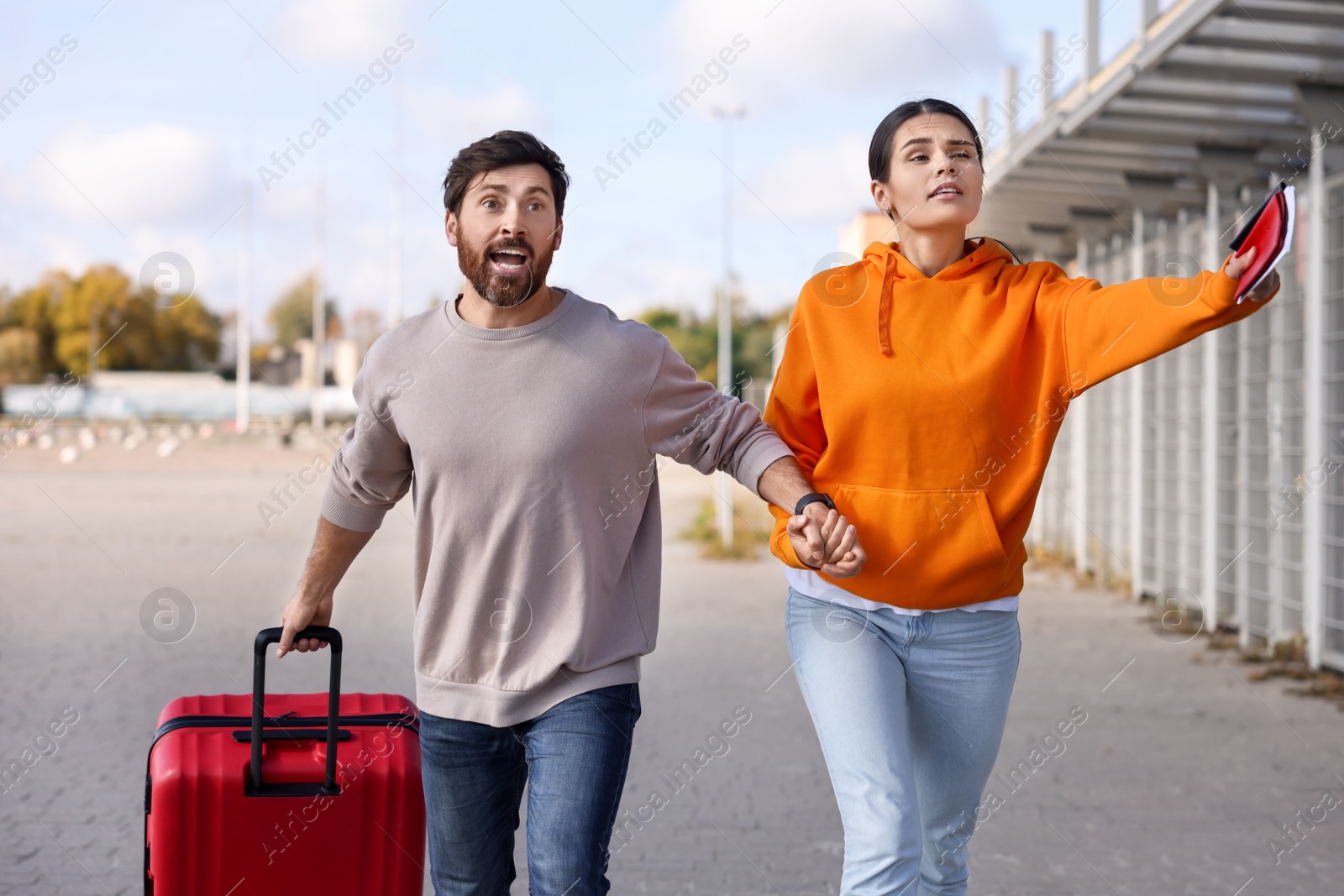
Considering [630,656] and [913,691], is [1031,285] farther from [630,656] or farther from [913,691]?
[630,656]

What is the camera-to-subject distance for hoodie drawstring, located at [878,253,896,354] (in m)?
3.03

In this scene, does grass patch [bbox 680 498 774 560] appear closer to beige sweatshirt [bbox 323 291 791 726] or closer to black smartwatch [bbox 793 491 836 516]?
beige sweatshirt [bbox 323 291 791 726]

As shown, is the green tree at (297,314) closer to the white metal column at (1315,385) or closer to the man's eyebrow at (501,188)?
the white metal column at (1315,385)

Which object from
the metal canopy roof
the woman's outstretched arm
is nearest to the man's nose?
the woman's outstretched arm

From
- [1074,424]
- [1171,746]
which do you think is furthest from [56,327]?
[1171,746]

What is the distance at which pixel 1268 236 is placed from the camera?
2504 millimetres

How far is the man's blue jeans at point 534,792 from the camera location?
9.20 feet

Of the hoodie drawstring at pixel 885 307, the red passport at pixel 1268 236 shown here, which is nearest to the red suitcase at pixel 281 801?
the hoodie drawstring at pixel 885 307

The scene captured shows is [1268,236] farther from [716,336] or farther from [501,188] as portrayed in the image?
[716,336]

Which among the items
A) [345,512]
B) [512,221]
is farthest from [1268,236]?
[345,512]

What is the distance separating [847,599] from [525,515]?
0.71 metres

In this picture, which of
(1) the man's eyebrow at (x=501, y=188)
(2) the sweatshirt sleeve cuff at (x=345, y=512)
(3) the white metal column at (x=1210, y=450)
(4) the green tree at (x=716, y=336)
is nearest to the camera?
(1) the man's eyebrow at (x=501, y=188)

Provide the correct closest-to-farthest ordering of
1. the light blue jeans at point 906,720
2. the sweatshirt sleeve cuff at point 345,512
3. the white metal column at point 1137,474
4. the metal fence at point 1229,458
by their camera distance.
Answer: the light blue jeans at point 906,720, the sweatshirt sleeve cuff at point 345,512, the metal fence at point 1229,458, the white metal column at point 1137,474

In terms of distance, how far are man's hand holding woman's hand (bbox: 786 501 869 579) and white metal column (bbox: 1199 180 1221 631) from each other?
7768mm
